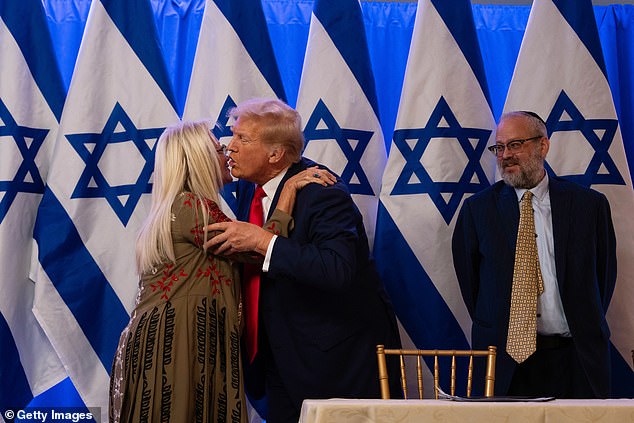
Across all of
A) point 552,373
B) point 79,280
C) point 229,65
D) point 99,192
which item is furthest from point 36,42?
point 552,373

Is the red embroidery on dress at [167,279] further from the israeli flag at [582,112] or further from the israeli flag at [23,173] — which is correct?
the israeli flag at [582,112]

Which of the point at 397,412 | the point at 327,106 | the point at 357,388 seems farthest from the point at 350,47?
the point at 397,412

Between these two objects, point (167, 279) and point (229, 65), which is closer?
point (167, 279)

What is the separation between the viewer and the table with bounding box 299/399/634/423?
1.72 metres

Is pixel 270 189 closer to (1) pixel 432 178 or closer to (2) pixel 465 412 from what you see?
(1) pixel 432 178

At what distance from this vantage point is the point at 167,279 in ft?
8.80

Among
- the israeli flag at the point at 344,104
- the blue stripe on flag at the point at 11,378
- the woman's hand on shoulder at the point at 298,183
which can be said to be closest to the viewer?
the woman's hand on shoulder at the point at 298,183

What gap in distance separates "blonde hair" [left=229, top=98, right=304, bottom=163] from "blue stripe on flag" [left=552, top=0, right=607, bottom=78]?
1504mm

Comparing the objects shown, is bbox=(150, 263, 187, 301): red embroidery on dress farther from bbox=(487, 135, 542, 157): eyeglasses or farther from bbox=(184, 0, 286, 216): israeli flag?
bbox=(487, 135, 542, 157): eyeglasses

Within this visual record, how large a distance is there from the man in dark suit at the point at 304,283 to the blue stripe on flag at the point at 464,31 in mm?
1135

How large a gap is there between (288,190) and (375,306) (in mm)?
493

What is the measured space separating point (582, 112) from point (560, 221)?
71 cm

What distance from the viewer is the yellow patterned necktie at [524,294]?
10.3 ft

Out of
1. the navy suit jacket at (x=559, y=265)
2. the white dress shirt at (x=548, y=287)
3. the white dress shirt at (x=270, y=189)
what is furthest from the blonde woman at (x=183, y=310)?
the white dress shirt at (x=548, y=287)
